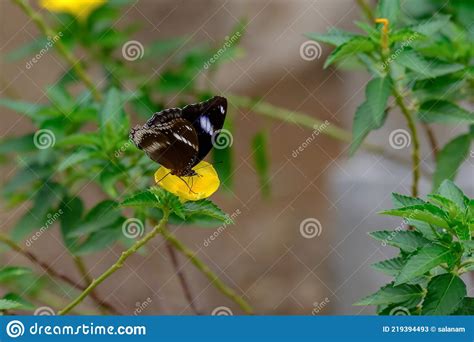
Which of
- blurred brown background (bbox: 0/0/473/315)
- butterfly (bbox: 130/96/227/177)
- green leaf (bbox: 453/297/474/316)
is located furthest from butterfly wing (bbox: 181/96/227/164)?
blurred brown background (bbox: 0/0/473/315)

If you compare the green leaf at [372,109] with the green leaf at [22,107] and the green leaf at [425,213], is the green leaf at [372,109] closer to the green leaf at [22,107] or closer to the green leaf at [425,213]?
the green leaf at [425,213]

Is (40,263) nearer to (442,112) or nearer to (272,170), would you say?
(442,112)

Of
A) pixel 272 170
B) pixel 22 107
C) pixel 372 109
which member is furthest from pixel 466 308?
pixel 272 170

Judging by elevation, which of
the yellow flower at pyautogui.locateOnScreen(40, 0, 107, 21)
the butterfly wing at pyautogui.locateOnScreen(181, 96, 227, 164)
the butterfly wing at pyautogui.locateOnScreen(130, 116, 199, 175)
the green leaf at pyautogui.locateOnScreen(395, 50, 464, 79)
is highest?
the yellow flower at pyautogui.locateOnScreen(40, 0, 107, 21)

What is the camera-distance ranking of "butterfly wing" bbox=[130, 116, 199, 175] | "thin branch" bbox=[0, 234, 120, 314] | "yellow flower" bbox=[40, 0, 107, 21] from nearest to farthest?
"butterfly wing" bbox=[130, 116, 199, 175], "thin branch" bbox=[0, 234, 120, 314], "yellow flower" bbox=[40, 0, 107, 21]

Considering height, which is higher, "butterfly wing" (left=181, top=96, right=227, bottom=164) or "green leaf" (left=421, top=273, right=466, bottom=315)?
"butterfly wing" (left=181, top=96, right=227, bottom=164)

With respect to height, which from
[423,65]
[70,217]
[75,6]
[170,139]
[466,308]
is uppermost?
[75,6]

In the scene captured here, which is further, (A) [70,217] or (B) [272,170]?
(B) [272,170]

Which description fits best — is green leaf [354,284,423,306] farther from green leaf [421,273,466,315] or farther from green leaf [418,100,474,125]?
green leaf [418,100,474,125]
